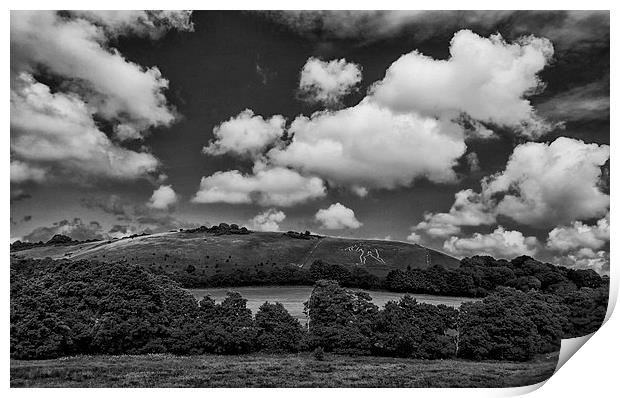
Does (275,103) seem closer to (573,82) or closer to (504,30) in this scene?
(504,30)

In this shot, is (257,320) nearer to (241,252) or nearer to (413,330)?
(241,252)

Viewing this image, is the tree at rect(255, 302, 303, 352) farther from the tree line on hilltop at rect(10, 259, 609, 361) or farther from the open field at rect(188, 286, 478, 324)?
the open field at rect(188, 286, 478, 324)

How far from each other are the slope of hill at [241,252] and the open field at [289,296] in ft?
1.24

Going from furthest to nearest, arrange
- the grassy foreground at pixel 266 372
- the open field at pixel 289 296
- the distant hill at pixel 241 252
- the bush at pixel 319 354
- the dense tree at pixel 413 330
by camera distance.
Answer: the distant hill at pixel 241 252 → the open field at pixel 289 296 → the dense tree at pixel 413 330 → the bush at pixel 319 354 → the grassy foreground at pixel 266 372

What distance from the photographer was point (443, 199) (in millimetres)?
11055

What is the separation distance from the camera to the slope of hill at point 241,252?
11.2 m

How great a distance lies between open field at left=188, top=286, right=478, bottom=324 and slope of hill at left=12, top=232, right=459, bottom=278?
379 millimetres

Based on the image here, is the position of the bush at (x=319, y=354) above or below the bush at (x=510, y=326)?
below

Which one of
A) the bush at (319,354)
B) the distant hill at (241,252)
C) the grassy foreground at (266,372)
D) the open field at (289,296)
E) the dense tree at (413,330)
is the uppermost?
the distant hill at (241,252)

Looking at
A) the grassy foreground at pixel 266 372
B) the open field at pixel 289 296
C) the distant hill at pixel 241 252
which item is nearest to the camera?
the grassy foreground at pixel 266 372

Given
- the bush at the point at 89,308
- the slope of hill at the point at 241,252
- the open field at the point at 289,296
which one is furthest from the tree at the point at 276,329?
the bush at the point at 89,308

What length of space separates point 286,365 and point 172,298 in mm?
2392

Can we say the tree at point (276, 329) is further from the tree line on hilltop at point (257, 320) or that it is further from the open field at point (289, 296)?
the open field at point (289, 296)
